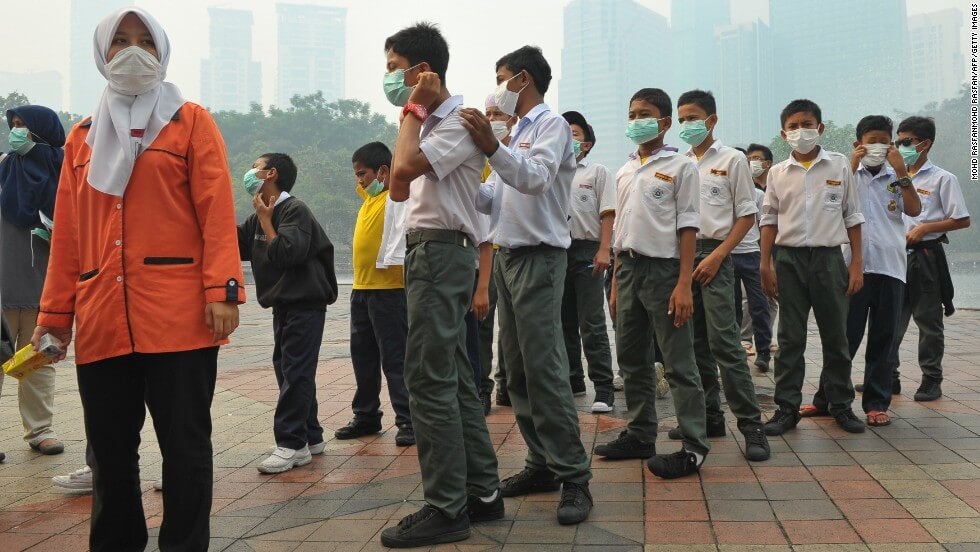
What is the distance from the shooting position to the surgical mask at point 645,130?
4168 millimetres

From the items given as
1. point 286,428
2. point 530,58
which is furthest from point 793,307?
point 286,428

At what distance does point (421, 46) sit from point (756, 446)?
2632mm

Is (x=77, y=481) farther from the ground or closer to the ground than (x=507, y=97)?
closer to the ground

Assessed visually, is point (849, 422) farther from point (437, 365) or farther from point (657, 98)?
point (437, 365)

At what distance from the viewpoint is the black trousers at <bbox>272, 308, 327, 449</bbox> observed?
4.29m

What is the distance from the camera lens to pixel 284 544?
312cm

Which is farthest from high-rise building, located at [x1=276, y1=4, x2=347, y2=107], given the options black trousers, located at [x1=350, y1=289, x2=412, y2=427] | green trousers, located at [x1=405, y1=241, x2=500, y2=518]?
green trousers, located at [x1=405, y1=241, x2=500, y2=518]

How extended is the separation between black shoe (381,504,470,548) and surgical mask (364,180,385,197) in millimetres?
2477

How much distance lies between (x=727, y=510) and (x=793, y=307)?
1.93 m

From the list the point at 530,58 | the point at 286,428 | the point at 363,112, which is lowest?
the point at 286,428

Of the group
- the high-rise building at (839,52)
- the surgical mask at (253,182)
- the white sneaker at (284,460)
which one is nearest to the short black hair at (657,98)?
the surgical mask at (253,182)

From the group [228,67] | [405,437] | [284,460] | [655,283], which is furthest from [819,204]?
[228,67]

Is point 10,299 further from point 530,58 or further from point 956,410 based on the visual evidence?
point 956,410

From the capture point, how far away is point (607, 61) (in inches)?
3393
